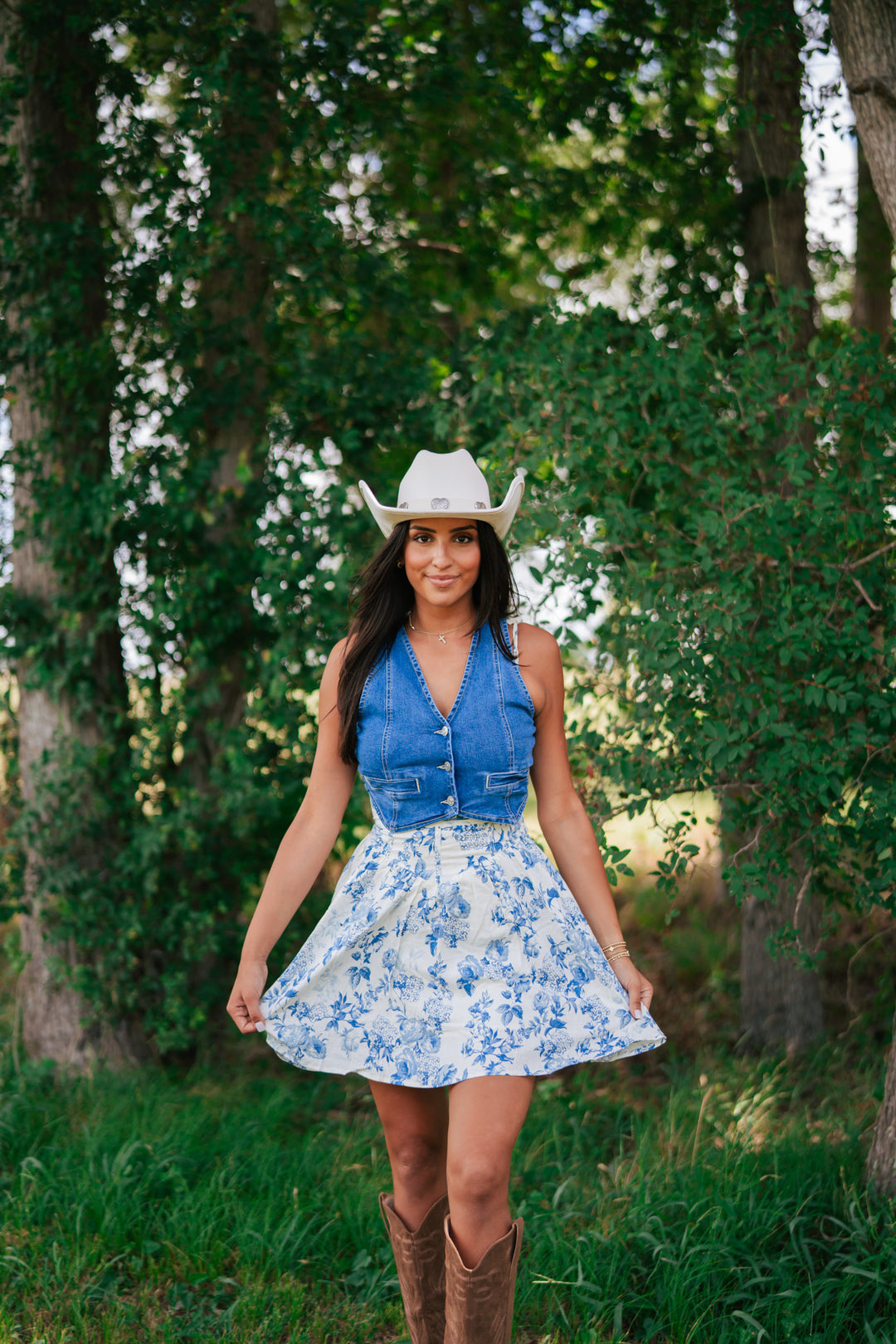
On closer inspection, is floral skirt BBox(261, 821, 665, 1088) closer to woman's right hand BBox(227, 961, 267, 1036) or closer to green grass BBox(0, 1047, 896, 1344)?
woman's right hand BBox(227, 961, 267, 1036)

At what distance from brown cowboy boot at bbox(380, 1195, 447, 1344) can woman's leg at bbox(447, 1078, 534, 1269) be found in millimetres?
318

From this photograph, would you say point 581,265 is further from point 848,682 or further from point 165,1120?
point 165,1120

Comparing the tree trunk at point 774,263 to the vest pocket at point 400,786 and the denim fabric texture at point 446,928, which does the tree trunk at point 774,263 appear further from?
the vest pocket at point 400,786

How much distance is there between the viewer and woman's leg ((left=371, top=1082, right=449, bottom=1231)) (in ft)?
8.41

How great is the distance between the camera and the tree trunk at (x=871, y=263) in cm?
507

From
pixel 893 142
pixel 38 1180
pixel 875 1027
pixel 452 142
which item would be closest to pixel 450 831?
pixel 38 1180

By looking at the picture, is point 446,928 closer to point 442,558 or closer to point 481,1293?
point 481,1293

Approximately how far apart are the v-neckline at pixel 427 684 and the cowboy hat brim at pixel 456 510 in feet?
0.89

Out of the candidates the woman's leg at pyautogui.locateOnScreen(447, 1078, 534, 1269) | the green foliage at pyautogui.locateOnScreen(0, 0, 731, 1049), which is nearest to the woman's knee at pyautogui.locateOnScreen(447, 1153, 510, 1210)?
the woman's leg at pyautogui.locateOnScreen(447, 1078, 534, 1269)

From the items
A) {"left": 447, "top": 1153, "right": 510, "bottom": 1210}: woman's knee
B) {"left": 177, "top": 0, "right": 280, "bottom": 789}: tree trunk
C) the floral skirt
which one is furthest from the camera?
{"left": 177, "top": 0, "right": 280, "bottom": 789}: tree trunk

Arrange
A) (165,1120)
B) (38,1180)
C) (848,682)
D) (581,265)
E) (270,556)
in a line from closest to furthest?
(848,682) → (38,1180) → (165,1120) → (270,556) → (581,265)

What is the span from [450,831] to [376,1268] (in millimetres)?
1596

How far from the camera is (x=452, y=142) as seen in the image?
5.09 meters

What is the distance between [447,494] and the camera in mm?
2613
